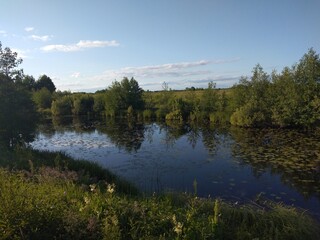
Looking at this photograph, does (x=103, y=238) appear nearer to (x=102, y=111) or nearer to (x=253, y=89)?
(x=253, y=89)

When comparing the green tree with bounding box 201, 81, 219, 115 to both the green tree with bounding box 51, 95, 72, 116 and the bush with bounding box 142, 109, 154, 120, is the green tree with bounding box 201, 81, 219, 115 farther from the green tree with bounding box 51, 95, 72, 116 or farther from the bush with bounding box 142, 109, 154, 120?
the green tree with bounding box 51, 95, 72, 116

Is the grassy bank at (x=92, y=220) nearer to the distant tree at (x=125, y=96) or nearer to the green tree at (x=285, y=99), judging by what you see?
the green tree at (x=285, y=99)

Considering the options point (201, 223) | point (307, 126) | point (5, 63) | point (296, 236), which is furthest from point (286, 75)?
point (201, 223)

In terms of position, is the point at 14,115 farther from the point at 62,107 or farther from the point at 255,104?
the point at 62,107

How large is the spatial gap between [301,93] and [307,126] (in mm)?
3738

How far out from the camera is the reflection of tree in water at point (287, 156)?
16341mm

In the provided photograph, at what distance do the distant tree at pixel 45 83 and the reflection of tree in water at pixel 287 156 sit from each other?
8107cm

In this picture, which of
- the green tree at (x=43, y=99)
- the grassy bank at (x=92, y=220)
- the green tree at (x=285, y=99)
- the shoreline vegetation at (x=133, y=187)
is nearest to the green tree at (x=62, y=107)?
the green tree at (x=43, y=99)

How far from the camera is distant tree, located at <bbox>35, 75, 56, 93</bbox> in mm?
98713

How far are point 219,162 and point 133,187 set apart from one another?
9520 millimetres

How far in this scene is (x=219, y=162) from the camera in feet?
67.9

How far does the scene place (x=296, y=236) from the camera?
26.3 feet

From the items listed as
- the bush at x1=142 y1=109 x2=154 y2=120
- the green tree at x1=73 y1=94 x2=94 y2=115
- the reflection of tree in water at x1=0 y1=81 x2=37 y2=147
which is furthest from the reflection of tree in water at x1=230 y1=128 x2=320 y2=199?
the green tree at x1=73 y1=94 x2=94 y2=115

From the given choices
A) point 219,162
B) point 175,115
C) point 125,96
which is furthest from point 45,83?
point 219,162
